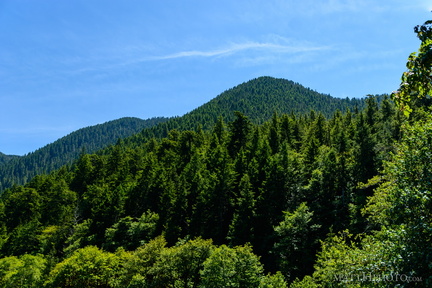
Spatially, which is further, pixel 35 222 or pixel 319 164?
pixel 35 222

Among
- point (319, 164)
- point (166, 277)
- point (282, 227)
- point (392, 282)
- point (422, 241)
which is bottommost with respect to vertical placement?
point (166, 277)

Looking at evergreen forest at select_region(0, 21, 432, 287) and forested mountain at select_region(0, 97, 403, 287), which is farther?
forested mountain at select_region(0, 97, 403, 287)

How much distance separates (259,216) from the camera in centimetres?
4047

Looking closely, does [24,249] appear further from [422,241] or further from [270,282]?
[422,241]

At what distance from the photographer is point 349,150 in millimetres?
48750

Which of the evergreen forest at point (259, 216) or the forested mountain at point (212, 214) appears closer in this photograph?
the evergreen forest at point (259, 216)

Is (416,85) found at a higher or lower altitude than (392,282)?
higher

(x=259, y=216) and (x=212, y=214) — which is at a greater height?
(x=259, y=216)

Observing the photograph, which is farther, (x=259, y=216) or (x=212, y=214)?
(x=212, y=214)

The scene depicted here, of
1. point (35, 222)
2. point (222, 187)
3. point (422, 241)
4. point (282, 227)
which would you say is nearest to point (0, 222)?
point (35, 222)

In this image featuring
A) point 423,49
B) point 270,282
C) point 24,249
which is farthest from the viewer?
point 24,249

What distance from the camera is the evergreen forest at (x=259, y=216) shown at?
10.1m

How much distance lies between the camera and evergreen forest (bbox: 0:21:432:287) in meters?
10.1

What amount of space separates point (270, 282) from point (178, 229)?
84.5ft
